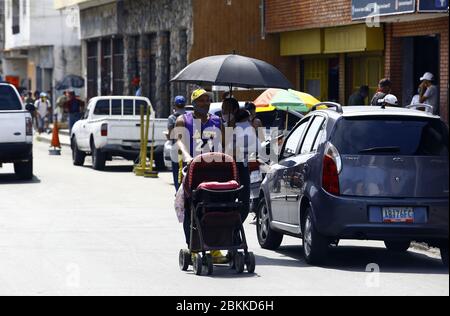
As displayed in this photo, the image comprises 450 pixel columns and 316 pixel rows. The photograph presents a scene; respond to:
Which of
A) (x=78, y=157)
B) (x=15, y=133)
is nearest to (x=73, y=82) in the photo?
(x=78, y=157)

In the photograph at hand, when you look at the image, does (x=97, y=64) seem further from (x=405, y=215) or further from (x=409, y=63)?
(x=405, y=215)

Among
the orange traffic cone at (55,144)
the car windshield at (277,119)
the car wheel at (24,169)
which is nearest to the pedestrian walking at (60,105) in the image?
the orange traffic cone at (55,144)

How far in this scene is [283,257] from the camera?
1346cm

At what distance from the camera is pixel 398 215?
1217 cm

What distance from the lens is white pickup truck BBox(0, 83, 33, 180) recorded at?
2464 centimetres

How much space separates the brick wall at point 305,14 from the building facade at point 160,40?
0.76m

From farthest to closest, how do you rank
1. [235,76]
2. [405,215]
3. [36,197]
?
[36,197], [235,76], [405,215]

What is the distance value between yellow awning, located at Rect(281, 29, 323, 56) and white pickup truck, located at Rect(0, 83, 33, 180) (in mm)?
9782

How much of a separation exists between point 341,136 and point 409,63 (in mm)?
15859

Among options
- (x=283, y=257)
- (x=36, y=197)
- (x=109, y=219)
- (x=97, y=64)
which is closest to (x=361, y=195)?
(x=283, y=257)

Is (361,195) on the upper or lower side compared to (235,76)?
lower

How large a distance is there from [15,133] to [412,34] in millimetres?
8508

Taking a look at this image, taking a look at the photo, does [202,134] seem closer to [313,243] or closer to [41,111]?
[313,243]

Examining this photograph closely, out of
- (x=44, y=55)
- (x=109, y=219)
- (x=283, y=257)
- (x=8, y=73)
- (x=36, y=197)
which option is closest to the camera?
(x=283, y=257)
